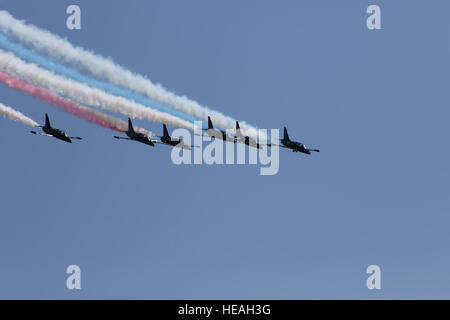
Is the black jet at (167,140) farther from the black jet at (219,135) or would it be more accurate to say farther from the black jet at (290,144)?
the black jet at (290,144)

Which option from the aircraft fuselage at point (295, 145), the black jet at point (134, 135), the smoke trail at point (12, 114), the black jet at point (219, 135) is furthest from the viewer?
the aircraft fuselage at point (295, 145)

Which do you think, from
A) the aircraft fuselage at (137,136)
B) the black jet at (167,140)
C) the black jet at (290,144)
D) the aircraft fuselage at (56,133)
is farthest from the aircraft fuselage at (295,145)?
the aircraft fuselage at (56,133)

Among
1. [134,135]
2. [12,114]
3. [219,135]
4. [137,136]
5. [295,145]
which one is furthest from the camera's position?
[295,145]

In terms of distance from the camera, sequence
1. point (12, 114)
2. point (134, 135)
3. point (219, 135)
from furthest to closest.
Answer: point (219, 135) → point (134, 135) → point (12, 114)

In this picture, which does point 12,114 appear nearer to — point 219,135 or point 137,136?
point 137,136

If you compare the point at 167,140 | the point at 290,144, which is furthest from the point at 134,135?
the point at 290,144

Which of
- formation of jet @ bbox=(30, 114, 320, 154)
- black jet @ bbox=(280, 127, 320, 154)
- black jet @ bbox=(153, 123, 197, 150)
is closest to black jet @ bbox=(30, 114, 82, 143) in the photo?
formation of jet @ bbox=(30, 114, 320, 154)

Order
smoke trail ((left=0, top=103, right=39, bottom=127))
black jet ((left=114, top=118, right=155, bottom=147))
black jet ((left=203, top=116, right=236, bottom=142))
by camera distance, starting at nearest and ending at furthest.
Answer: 1. smoke trail ((left=0, top=103, right=39, bottom=127))
2. black jet ((left=114, top=118, right=155, bottom=147))
3. black jet ((left=203, top=116, right=236, bottom=142))

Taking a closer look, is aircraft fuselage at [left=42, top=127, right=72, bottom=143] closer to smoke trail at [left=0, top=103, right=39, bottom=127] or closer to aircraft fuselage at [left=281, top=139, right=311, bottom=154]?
smoke trail at [left=0, top=103, right=39, bottom=127]

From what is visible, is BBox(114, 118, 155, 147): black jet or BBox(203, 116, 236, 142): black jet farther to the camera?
BBox(203, 116, 236, 142): black jet
